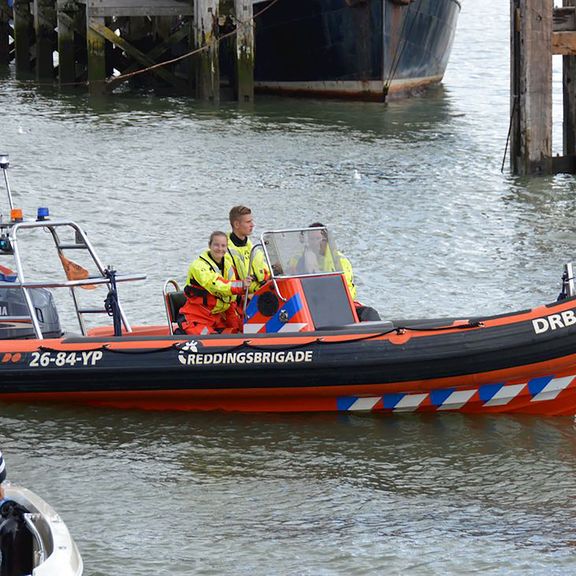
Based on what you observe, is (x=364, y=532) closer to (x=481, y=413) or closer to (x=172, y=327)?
(x=481, y=413)

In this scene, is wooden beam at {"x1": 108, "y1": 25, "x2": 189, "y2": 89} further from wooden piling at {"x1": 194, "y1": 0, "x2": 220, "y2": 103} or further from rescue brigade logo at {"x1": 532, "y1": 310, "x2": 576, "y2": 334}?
rescue brigade logo at {"x1": 532, "y1": 310, "x2": 576, "y2": 334}

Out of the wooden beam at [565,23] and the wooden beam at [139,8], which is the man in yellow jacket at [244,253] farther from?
the wooden beam at [139,8]

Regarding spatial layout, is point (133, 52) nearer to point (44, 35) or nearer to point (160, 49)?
point (160, 49)

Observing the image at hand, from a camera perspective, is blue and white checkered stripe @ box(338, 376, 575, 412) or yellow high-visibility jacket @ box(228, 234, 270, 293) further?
yellow high-visibility jacket @ box(228, 234, 270, 293)

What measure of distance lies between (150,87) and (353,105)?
13.3ft

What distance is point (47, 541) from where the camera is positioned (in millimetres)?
5375

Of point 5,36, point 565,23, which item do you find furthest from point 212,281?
point 5,36

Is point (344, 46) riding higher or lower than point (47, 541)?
higher

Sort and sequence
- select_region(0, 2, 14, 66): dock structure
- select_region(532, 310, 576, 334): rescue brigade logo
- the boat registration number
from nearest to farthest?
select_region(532, 310, 576, 334): rescue brigade logo
the boat registration number
select_region(0, 2, 14, 66): dock structure

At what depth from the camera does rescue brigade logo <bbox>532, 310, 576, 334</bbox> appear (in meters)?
8.04

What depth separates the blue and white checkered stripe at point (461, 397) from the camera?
8.38 meters

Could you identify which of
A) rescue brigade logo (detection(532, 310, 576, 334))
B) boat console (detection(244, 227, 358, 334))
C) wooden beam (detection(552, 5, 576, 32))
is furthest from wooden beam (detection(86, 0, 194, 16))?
rescue brigade logo (detection(532, 310, 576, 334))

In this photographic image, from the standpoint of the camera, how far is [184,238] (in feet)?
44.7

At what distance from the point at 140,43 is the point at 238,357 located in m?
16.6
